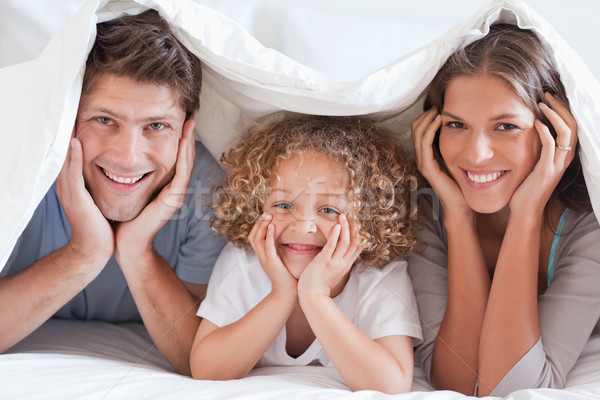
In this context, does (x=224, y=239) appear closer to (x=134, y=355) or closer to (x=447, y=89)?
(x=134, y=355)

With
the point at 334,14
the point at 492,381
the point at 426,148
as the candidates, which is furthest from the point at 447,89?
the point at 492,381

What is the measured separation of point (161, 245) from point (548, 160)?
2.92 ft

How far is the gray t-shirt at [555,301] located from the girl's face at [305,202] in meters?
0.28

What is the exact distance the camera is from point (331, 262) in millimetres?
1190

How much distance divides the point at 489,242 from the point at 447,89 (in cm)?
39

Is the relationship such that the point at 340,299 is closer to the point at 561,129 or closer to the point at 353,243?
the point at 353,243

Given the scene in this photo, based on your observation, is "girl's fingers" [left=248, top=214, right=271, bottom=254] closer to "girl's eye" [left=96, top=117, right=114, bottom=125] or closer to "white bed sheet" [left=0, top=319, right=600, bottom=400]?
"white bed sheet" [left=0, top=319, right=600, bottom=400]

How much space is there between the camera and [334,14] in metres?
1.57

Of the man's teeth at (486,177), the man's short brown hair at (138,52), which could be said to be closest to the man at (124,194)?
the man's short brown hair at (138,52)

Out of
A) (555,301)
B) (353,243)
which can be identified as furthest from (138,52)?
(555,301)

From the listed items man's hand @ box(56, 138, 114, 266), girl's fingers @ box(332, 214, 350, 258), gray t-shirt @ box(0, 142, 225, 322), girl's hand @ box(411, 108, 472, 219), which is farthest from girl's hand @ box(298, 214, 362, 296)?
Answer: man's hand @ box(56, 138, 114, 266)

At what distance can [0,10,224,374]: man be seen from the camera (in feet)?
3.92

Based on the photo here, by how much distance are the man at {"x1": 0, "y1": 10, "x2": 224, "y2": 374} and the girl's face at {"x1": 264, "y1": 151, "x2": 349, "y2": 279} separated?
0.22m

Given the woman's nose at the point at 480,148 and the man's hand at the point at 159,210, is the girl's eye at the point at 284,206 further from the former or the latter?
the woman's nose at the point at 480,148
